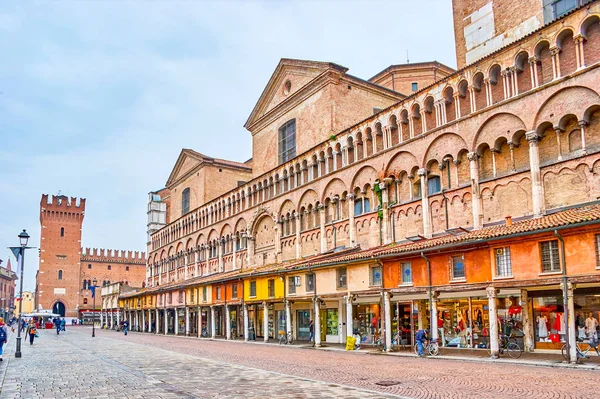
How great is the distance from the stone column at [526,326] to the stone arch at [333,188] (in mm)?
16139

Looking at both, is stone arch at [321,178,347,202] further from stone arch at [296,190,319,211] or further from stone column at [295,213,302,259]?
stone column at [295,213,302,259]

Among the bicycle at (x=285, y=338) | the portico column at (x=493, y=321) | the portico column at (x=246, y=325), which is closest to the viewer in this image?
the portico column at (x=493, y=321)

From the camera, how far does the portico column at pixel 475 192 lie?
26.5 m

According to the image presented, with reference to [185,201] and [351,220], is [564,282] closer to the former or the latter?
[351,220]

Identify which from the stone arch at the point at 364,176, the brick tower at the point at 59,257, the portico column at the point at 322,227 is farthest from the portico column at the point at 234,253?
the brick tower at the point at 59,257

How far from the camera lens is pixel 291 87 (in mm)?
45469

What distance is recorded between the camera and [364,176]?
3444 cm

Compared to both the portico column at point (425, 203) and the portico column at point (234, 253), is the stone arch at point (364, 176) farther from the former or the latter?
the portico column at point (234, 253)

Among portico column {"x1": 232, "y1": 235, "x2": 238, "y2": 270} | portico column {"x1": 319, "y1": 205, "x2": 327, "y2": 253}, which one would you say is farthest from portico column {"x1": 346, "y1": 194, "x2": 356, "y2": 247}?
portico column {"x1": 232, "y1": 235, "x2": 238, "y2": 270}

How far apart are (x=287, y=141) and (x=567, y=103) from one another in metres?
26.2

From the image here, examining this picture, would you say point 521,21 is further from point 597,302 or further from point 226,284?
point 226,284

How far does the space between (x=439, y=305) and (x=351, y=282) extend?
487 cm

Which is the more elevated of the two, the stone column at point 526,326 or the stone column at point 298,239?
the stone column at point 298,239

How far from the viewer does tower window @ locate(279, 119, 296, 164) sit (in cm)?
4519
